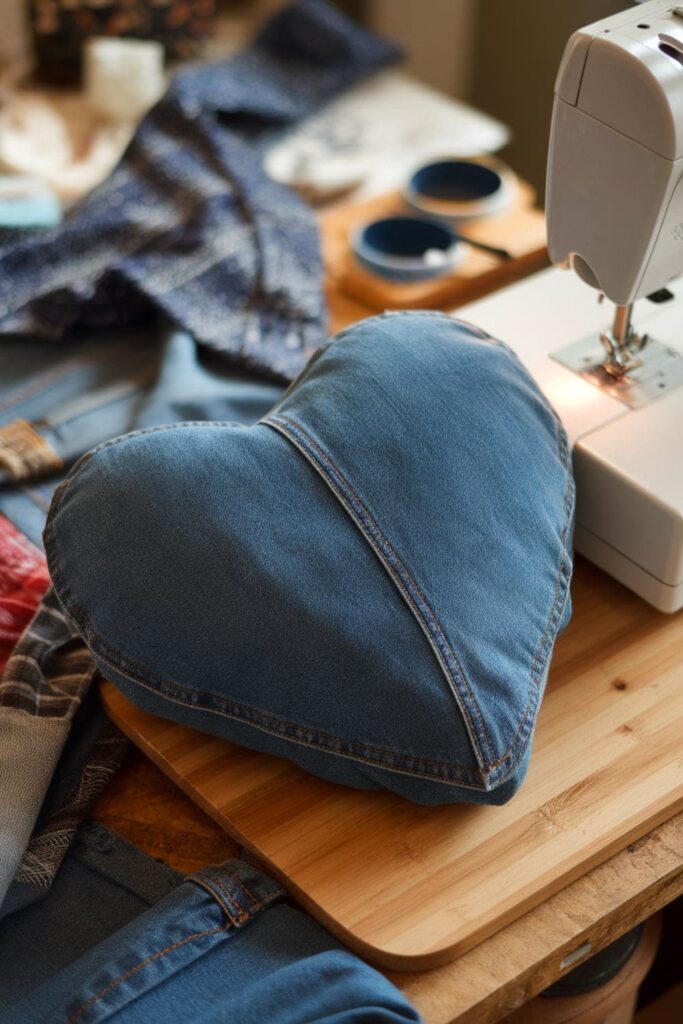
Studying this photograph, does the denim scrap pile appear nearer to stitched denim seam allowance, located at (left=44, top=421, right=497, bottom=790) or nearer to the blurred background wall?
stitched denim seam allowance, located at (left=44, top=421, right=497, bottom=790)

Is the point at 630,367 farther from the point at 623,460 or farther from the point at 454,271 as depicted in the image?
the point at 454,271

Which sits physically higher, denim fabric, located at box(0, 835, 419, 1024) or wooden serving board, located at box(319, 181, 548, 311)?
wooden serving board, located at box(319, 181, 548, 311)

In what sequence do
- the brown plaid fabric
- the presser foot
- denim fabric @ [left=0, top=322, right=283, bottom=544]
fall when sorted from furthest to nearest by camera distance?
denim fabric @ [left=0, top=322, right=283, bottom=544] → the presser foot → the brown plaid fabric

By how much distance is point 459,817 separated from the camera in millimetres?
912

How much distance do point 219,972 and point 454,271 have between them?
35.0 inches

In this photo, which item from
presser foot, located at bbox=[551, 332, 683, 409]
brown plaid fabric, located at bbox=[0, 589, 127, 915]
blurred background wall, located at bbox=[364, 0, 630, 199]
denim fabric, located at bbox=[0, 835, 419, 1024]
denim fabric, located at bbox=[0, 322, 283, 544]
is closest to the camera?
denim fabric, located at bbox=[0, 835, 419, 1024]

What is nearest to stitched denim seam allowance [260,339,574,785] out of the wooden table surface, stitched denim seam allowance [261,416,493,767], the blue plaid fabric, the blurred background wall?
stitched denim seam allowance [261,416,493,767]

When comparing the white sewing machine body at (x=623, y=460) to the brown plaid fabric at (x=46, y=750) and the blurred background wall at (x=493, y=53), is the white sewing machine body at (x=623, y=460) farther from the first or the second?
the blurred background wall at (x=493, y=53)

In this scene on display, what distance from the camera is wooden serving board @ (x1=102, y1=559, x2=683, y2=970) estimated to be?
0.85m

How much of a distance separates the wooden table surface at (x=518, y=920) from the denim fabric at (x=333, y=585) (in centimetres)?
9

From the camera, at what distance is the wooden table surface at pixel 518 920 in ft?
2.75

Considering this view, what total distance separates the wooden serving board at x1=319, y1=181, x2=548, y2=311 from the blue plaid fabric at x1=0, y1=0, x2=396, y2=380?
43mm

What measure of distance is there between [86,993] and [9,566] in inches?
15.9

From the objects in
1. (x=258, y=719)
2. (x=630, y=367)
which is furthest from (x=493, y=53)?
(x=258, y=719)
